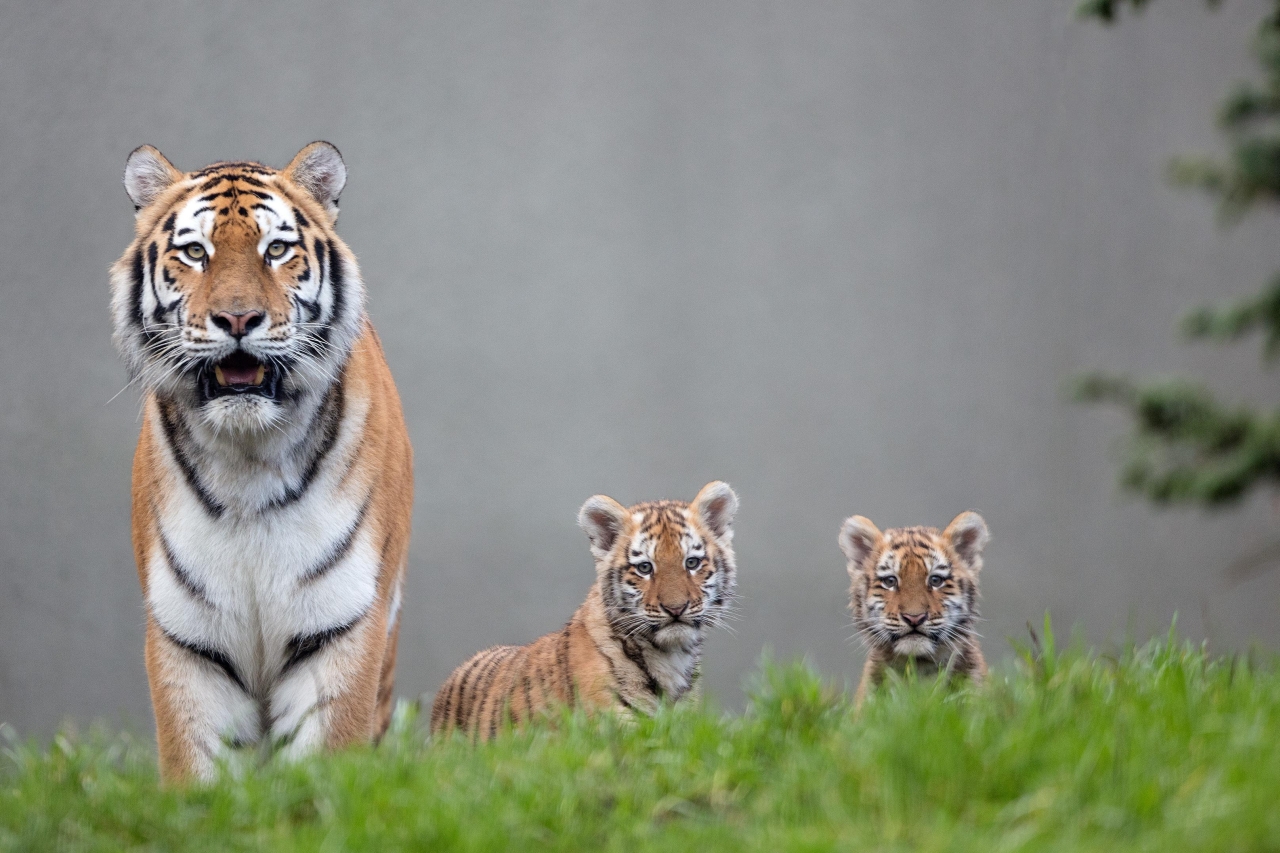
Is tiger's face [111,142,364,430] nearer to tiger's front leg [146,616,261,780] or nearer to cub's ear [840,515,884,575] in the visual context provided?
tiger's front leg [146,616,261,780]

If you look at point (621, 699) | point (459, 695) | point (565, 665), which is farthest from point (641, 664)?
point (459, 695)

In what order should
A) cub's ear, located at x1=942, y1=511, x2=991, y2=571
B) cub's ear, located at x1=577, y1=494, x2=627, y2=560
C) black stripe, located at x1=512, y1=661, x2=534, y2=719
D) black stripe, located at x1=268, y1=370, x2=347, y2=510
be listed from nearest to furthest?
black stripe, located at x1=268, y1=370, x2=347, y2=510
black stripe, located at x1=512, y1=661, x2=534, y2=719
cub's ear, located at x1=577, y1=494, x2=627, y2=560
cub's ear, located at x1=942, y1=511, x2=991, y2=571

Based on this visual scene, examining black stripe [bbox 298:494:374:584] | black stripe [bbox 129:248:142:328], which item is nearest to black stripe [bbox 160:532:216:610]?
black stripe [bbox 298:494:374:584]

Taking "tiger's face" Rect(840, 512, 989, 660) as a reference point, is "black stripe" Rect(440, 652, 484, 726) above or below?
below

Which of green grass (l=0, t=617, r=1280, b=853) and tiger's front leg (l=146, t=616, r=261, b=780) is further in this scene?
tiger's front leg (l=146, t=616, r=261, b=780)

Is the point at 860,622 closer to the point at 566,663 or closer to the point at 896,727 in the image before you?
the point at 566,663

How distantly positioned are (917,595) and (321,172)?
7.28 ft

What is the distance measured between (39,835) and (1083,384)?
11.7ft

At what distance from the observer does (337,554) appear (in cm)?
300

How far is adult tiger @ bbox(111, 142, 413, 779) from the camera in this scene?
2.88 meters

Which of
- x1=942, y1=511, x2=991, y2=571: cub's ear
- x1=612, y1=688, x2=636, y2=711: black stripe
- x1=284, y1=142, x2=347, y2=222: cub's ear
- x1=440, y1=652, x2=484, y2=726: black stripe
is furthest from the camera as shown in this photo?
x1=440, y1=652, x2=484, y2=726: black stripe

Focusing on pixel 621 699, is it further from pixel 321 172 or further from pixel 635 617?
pixel 321 172

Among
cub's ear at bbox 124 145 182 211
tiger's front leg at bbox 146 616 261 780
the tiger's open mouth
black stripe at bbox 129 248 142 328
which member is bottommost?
tiger's front leg at bbox 146 616 261 780

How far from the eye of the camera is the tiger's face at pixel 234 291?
2832 mm
